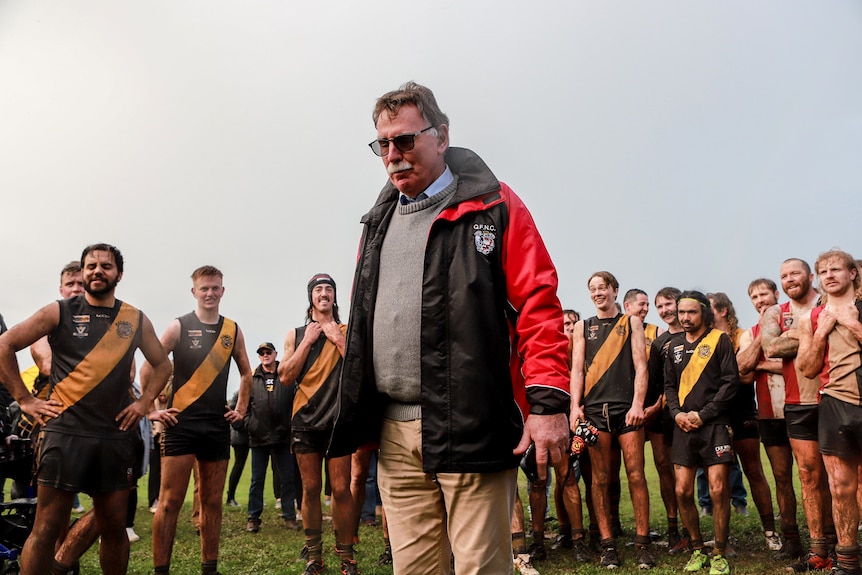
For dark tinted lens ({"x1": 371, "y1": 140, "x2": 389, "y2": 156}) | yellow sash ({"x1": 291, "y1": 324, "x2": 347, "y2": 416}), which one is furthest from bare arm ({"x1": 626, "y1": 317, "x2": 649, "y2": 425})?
dark tinted lens ({"x1": 371, "y1": 140, "x2": 389, "y2": 156})

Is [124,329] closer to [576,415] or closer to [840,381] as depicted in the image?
[576,415]

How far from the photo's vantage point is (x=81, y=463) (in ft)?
17.8

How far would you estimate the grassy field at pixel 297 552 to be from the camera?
24.1 ft

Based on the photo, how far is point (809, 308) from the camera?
24.3 feet

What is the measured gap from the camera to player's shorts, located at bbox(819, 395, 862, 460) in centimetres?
623

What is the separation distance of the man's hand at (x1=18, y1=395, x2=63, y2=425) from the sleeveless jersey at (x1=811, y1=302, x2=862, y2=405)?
20.9ft

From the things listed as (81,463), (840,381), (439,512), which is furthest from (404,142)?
(840,381)

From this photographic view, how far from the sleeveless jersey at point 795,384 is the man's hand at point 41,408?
21.2 feet

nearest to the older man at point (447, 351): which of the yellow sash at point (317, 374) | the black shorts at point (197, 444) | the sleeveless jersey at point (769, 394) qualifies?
the black shorts at point (197, 444)

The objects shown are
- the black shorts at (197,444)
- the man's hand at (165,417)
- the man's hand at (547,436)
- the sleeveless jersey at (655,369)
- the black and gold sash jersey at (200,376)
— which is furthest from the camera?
the sleeveless jersey at (655,369)

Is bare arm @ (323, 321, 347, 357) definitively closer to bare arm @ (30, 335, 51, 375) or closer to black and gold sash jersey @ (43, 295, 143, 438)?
black and gold sash jersey @ (43, 295, 143, 438)

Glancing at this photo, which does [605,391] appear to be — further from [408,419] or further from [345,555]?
[408,419]

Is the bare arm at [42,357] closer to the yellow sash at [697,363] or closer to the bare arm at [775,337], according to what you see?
the yellow sash at [697,363]

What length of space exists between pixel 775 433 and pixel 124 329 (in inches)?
259
